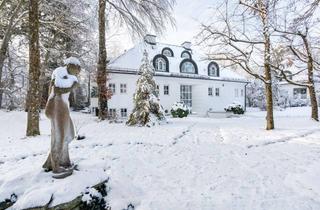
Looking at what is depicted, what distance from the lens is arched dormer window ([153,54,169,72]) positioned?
86.4ft

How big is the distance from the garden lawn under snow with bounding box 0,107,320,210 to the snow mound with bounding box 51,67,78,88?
1.43 m

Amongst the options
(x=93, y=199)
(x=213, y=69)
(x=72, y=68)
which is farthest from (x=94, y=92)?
(x=93, y=199)

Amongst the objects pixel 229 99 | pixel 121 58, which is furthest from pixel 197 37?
pixel 229 99

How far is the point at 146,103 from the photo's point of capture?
1509cm

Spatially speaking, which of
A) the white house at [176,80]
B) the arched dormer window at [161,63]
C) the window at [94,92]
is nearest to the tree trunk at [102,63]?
the white house at [176,80]

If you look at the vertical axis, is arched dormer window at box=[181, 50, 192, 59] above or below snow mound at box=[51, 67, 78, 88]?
above

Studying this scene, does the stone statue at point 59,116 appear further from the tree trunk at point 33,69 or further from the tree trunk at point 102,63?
the tree trunk at point 102,63

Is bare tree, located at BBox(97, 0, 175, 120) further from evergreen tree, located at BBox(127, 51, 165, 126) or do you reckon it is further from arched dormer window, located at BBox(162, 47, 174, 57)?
arched dormer window, located at BBox(162, 47, 174, 57)

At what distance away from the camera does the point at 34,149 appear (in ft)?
26.5

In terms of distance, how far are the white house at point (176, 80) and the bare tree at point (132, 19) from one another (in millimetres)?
7590

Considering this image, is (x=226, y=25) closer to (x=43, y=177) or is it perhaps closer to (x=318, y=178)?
(x=318, y=178)

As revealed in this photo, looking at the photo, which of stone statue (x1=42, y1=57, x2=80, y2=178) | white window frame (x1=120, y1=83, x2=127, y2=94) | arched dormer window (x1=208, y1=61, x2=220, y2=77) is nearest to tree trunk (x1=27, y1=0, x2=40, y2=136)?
stone statue (x1=42, y1=57, x2=80, y2=178)

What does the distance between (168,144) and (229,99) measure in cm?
2354

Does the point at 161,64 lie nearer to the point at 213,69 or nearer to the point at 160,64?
the point at 160,64
